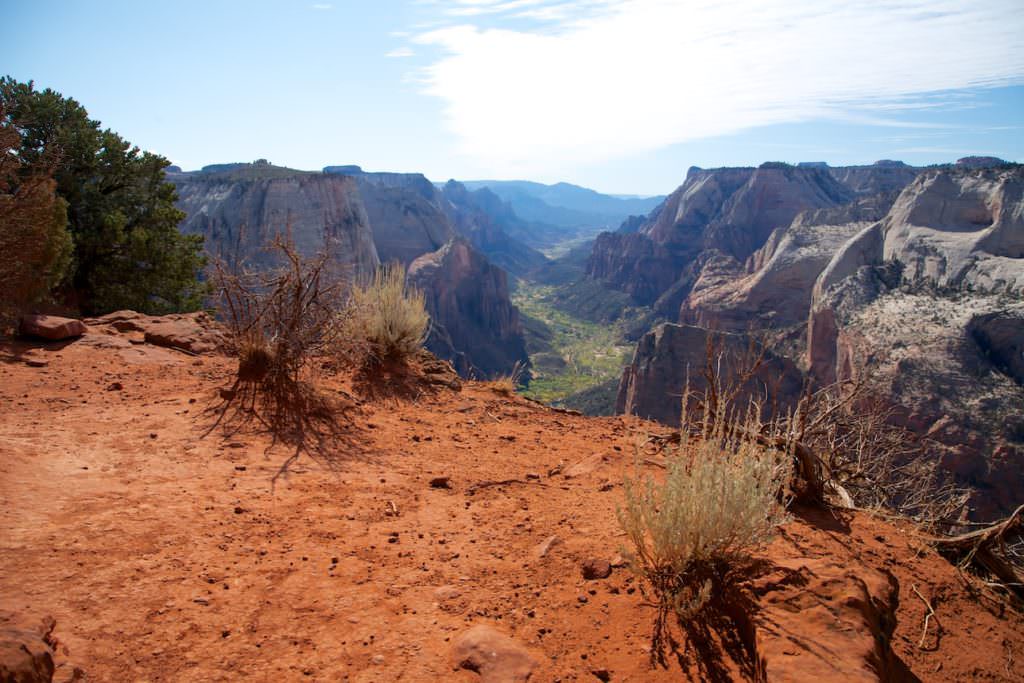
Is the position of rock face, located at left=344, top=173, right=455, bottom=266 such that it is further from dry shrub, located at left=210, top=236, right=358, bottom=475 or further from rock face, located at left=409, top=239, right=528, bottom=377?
dry shrub, located at left=210, top=236, right=358, bottom=475

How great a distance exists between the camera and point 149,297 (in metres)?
12.6

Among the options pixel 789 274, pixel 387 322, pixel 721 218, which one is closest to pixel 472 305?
pixel 789 274

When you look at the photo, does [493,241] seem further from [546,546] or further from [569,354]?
[546,546]

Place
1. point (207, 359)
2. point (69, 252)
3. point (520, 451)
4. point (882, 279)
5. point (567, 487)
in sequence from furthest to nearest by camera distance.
A: point (882, 279), point (69, 252), point (207, 359), point (520, 451), point (567, 487)

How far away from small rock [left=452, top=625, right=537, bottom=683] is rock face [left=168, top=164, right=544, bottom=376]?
804 inches

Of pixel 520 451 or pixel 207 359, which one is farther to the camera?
pixel 207 359

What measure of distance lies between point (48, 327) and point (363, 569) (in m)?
6.05

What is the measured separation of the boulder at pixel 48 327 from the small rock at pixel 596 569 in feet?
23.1

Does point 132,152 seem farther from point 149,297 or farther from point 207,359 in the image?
point 207,359

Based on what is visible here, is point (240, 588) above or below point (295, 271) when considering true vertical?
below

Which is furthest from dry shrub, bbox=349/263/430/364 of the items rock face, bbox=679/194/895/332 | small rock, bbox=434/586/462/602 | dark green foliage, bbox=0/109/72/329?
rock face, bbox=679/194/895/332

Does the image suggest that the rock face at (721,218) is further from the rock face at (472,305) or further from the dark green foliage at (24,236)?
the dark green foliage at (24,236)

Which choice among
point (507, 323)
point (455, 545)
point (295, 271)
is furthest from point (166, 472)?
point (507, 323)

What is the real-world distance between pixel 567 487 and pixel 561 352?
61.9 metres
